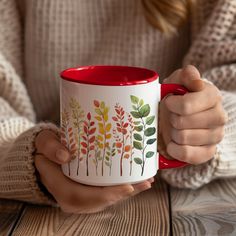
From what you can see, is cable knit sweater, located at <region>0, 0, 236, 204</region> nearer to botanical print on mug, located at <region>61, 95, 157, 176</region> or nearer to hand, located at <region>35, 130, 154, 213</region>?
hand, located at <region>35, 130, 154, 213</region>

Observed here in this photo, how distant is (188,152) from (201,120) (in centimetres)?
4

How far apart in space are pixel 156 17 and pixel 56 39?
20cm

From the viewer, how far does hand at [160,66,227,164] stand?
2.39ft

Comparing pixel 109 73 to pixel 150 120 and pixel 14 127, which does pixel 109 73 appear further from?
pixel 14 127

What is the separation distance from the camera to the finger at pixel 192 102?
2.37 feet

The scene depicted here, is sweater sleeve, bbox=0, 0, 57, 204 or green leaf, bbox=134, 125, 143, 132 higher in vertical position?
green leaf, bbox=134, 125, 143, 132

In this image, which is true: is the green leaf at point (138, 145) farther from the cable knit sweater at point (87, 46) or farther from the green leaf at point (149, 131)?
the cable knit sweater at point (87, 46)

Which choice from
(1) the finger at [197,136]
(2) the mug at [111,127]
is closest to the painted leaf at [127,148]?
(2) the mug at [111,127]

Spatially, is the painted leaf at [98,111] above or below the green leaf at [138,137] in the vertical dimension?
above

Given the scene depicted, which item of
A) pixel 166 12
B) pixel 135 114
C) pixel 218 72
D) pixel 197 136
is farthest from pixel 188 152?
pixel 166 12

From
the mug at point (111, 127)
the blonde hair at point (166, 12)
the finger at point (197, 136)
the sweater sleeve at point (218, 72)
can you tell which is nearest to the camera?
the mug at point (111, 127)

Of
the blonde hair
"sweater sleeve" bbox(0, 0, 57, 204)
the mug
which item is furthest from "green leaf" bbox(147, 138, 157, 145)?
the blonde hair

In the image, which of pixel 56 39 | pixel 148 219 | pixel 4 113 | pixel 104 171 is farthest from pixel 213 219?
pixel 56 39

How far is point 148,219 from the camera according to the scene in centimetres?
80
